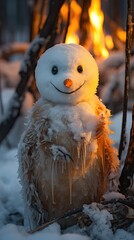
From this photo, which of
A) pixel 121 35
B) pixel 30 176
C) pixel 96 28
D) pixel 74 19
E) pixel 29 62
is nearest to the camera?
pixel 30 176

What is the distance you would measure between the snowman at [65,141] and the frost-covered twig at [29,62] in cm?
68

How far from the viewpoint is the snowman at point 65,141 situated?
145cm

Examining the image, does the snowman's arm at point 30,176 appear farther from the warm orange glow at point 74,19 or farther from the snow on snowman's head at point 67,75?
the warm orange glow at point 74,19

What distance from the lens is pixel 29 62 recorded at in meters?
2.35

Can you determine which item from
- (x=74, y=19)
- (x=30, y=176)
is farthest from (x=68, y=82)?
(x=74, y=19)

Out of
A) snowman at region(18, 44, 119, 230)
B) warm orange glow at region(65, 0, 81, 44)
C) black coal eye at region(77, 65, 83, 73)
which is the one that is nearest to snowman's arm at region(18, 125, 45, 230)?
snowman at region(18, 44, 119, 230)

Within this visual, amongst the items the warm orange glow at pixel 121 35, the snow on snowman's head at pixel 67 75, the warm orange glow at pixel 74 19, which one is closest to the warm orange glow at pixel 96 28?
the warm orange glow at pixel 74 19

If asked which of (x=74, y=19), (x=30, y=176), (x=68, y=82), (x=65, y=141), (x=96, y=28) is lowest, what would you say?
(x=30, y=176)

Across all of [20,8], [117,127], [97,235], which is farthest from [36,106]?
[20,8]

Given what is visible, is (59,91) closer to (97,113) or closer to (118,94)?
(97,113)

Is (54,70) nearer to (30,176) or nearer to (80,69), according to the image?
(80,69)

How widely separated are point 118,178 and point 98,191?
4.1 inches

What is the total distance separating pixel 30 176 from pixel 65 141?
0.20 m

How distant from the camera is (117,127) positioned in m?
2.37
